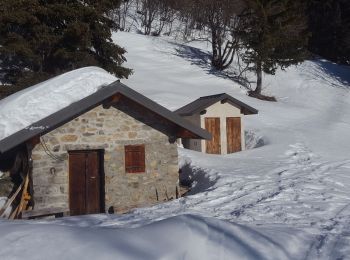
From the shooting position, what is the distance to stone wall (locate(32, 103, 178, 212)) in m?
12.6

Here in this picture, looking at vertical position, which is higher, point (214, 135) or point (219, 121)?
point (219, 121)

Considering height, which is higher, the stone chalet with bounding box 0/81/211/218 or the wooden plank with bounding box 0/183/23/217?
the stone chalet with bounding box 0/81/211/218

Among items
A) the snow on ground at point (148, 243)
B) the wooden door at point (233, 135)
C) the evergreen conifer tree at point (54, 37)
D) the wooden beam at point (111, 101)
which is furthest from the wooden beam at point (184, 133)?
the evergreen conifer tree at point (54, 37)

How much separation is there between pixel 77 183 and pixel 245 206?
4976mm

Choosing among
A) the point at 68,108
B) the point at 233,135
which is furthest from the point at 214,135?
the point at 68,108

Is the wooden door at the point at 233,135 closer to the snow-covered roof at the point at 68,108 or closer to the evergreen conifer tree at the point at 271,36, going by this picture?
the snow-covered roof at the point at 68,108

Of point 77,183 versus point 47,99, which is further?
point 47,99

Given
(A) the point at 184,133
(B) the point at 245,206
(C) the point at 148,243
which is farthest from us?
(A) the point at 184,133

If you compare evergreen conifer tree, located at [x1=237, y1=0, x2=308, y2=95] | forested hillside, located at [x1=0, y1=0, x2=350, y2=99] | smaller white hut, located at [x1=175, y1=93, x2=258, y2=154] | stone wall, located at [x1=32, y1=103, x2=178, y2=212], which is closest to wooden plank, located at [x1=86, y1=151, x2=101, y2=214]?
stone wall, located at [x1=32, y1=103, x2=178, y2=212]

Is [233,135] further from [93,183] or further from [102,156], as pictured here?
[93,183]

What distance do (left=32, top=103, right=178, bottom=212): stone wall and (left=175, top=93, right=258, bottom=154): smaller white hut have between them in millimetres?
6699

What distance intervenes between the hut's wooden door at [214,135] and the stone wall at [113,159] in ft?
22.8

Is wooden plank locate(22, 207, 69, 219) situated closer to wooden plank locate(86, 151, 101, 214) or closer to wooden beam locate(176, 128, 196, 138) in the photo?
wooden plank locate(86, 151, 101, 214)

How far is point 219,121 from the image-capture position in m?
21.1
